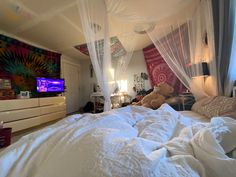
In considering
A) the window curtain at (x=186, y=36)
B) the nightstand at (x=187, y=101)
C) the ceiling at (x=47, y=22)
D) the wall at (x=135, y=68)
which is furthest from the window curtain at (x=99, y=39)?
the wall at (x=135, y=68)

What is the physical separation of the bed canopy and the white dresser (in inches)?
83.2

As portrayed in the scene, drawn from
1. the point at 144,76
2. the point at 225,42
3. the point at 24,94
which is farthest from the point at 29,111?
the point at 225,42

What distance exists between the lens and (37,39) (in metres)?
3.86

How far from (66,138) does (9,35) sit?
3806 millimetres

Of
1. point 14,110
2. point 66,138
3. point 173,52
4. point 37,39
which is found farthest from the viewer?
point 37,39

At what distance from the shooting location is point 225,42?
1.72 metres

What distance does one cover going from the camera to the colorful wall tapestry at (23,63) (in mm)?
3248

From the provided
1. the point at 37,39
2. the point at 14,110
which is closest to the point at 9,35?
the point at 37,39

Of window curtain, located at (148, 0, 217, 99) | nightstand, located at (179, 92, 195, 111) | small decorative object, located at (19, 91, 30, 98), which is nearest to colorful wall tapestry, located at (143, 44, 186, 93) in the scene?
nightstand, located at (179, 92, 195, 111)

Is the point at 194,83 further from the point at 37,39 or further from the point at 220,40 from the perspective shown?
the point at 37,39

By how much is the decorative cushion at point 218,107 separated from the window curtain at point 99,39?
1.23 metres

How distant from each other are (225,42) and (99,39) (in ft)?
5.06

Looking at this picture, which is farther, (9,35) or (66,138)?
(9,35)

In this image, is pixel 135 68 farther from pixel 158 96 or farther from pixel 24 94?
pixel 24 94
